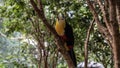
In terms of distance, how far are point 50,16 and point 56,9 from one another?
11.5 inches

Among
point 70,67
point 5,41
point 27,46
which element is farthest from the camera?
point 5,41

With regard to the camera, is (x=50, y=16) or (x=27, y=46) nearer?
(x=50, y=16)

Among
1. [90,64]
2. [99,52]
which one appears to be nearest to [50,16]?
[99,52]

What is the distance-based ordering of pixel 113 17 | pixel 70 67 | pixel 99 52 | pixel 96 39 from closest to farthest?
1. pixel 113 17
2. pixel 70 67
3. pixel 96 39
4. pixel 99 52

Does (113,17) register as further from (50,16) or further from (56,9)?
(50,16)

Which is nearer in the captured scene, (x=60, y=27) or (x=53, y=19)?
(x=60, y=27)

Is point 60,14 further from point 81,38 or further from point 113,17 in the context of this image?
point 113,17

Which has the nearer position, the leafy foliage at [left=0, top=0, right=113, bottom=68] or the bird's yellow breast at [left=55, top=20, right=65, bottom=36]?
the bird's yellow breast at [left=55, top=20, right=65, bottom=36]

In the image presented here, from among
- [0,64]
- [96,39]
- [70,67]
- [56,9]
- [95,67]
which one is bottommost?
[95,67]

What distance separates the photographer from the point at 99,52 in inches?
184

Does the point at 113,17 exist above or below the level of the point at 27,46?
above

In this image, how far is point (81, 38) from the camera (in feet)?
14.5

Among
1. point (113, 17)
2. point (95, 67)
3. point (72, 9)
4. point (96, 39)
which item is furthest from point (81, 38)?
point (113, 17)

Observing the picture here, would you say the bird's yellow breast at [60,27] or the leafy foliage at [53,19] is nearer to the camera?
the bird's yellow breast at [60,27]
